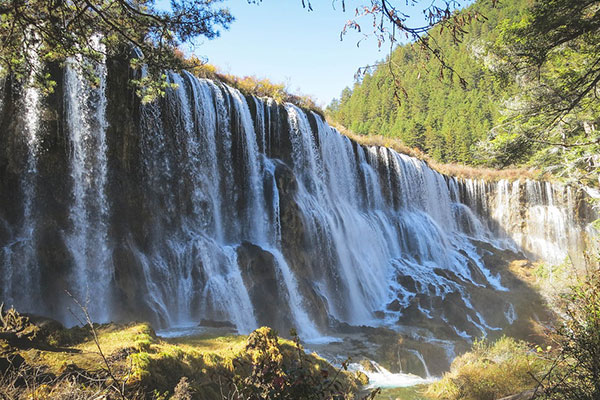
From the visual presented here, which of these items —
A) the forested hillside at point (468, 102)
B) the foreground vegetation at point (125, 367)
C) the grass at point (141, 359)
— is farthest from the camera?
the grass at point (141, 359)

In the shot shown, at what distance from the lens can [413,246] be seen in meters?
23.0

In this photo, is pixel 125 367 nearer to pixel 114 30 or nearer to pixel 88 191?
pixel 114 30

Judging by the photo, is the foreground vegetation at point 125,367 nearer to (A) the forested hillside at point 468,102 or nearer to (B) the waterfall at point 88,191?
(A) the forested hillside at point 468,102

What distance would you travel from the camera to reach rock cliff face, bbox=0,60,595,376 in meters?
9.79

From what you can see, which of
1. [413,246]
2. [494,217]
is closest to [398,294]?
[413,246]

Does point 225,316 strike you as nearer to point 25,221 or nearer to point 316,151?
point 25,221

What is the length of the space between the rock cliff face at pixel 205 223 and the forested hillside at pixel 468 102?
526 cm

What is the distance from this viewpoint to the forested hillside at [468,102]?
3006mm

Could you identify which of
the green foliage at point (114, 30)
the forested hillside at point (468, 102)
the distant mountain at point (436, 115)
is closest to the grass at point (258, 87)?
the forested hillside at point (468, 102)

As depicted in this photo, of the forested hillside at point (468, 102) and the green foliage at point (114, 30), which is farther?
the green foliage at point (114, 30)

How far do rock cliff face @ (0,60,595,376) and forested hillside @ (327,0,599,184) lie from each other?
526 centimetres

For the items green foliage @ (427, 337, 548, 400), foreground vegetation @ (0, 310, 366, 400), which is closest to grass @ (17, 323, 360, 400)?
foreground vegetation @ (0, 310, 366, 400)

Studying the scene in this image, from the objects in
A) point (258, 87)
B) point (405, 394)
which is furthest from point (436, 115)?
point (405, 394)

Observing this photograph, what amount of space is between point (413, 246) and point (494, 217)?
13.7m
